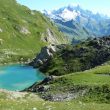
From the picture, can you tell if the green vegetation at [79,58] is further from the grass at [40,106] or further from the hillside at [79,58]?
the grass at [40,106]

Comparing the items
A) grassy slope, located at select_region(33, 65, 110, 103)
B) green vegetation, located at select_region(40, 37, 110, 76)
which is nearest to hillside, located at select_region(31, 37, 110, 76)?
green vegetation, located at select_region(40, 37, 110, 76)

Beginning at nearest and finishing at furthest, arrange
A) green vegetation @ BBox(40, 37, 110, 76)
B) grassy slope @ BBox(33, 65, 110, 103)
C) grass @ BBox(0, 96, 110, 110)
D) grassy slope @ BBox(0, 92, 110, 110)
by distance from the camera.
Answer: grass @ BBox(0, 96, 110, 110), grassy slope @ BBox(0, 92, 110, 110), grassy slope @ BBox(33, 65, 110, 103), green vegetation @ BBox(40, 37, 110, 76)

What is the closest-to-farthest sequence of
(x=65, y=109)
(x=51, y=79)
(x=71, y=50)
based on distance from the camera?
(x=65, y=109)
(x=51, y=79)
(x=71, y=50)

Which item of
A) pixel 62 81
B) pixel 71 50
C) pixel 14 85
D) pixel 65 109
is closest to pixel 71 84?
pixel 62 81

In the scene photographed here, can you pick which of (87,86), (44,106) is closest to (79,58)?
(87,86)

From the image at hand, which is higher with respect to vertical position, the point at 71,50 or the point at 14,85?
the point at 71,50

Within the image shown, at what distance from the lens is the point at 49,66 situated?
185375 mm

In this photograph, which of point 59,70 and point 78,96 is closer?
point 78,96

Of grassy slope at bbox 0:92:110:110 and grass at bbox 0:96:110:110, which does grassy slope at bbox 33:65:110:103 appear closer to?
grassy slope at bbox 0:92:110:110

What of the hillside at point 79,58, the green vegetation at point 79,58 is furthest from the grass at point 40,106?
the hillside at point 79,58

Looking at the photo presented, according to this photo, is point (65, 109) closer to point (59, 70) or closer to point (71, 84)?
point (71, 84)

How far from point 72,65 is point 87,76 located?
89.3 metres

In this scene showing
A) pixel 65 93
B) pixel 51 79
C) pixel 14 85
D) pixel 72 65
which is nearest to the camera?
pixel 65 93

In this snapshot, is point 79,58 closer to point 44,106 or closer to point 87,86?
point 87,86
